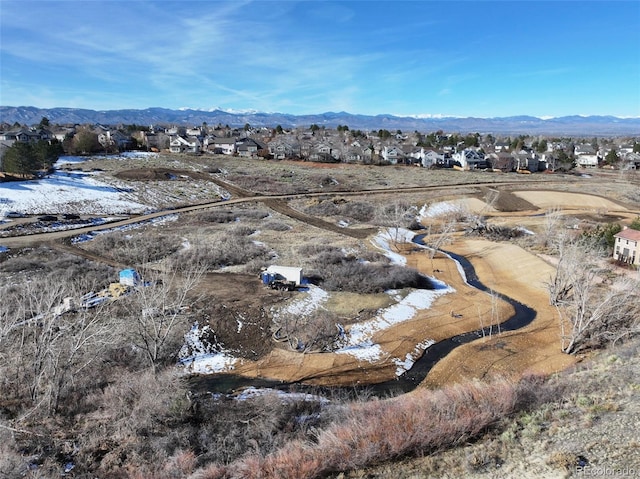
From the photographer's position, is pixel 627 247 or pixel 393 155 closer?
pixel 627 247

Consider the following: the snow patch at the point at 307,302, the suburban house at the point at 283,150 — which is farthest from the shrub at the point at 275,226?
the suburban house at the point at 283,150

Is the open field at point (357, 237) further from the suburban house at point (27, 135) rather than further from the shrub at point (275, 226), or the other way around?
the suburban house at point (27, 135)

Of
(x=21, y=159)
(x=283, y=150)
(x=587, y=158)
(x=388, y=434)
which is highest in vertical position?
(x=283, y=150)

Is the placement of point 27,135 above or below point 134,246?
above

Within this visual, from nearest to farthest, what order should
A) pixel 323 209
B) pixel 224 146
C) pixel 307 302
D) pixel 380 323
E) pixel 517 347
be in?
pixel 517 347
pixel 380 323
pixel 307 302
pixel 323 209
pixel 224 146

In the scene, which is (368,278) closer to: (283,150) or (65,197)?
(65,197)

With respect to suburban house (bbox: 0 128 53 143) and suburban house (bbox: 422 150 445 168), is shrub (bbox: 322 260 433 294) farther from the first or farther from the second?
suburban house (bbox: 0 128 53 143)

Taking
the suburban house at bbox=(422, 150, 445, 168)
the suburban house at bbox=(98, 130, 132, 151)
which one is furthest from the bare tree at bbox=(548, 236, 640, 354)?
the suburban house at bbox=(98, 130, 132, 151)

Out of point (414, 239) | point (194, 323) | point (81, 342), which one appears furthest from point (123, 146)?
point (81, 342)

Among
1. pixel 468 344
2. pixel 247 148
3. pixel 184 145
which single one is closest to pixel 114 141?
pixel 184 145

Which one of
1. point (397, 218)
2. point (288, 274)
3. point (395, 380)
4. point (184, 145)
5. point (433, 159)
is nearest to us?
point (395, 380)
